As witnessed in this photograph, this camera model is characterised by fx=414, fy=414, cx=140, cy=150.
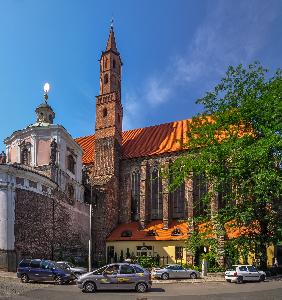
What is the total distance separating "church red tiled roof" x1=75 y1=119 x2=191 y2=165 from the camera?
51.1 m

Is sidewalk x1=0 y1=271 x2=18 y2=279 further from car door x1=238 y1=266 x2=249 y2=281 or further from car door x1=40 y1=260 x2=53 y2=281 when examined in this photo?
car door x1=238 y1=266 x2=249 y2=281

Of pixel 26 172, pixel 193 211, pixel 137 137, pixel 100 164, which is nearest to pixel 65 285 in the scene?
pixel 26 172

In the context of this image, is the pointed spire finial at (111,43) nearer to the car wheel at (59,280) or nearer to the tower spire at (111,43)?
the tower spire at (111,43)

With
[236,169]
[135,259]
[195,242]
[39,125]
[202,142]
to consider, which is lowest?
[135,259]

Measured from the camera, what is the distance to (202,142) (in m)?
33.9

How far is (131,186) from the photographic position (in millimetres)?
52031

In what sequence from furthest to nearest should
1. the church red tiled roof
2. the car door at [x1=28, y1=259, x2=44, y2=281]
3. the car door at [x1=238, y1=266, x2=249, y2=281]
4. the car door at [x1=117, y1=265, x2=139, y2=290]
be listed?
the church red tiled roof → the car door at [x1=238, y1=266, x2=249, y2=281] → the car door at [x1=28, y1=259, x2=44, y2=281] → the car door at [x1=117, y1=265, x2=139, y2=290]

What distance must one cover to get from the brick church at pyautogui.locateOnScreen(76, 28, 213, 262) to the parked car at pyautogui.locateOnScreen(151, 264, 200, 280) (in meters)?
13.4

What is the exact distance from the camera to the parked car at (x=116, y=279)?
68.9ft

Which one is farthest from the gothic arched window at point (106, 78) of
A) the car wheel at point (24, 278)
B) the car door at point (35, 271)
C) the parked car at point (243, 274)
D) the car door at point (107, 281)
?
the car door at point (107, 281)

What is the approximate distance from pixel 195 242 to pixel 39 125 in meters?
19.6

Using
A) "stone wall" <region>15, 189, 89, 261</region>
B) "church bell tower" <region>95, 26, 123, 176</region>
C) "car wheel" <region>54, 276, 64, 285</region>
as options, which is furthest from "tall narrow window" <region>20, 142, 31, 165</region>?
"car wheel" <region>54, 276, 64, 285</region>

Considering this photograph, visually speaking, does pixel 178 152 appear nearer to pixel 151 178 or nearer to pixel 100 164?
pixel 151 178

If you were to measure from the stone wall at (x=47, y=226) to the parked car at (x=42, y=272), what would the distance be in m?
7.47
